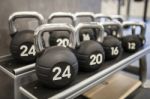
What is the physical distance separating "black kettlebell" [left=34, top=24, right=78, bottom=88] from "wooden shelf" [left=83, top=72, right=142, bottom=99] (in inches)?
33.0

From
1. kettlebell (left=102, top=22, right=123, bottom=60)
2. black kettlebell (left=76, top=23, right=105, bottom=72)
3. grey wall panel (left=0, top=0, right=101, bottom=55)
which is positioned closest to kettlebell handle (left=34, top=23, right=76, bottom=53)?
black kettlebell (left=76, top=23, right=105, bottom=72)

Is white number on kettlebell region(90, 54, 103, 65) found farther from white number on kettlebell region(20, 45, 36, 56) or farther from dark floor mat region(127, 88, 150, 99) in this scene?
dark floor mat region(127, 88, 150, 99)

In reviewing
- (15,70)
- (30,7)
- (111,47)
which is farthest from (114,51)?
(30,7)

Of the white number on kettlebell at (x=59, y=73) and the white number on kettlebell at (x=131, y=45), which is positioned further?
the white number on kettlebell at (x=131, y=45)

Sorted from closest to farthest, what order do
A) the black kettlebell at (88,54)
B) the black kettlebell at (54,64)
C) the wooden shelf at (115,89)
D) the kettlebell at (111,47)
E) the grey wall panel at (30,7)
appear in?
1. the black kettlebell at (54,64)
2. the black kettlebell at (88,54)
3. the kettlebell at (111,47)
4. the grey wall panel at (30,7)
5. the wooden shelf at (115,89)

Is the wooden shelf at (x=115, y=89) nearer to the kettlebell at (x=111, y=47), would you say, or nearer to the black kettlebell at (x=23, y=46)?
the kettlebell at (x=111, y=47)

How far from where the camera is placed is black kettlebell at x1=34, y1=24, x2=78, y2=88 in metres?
0.85

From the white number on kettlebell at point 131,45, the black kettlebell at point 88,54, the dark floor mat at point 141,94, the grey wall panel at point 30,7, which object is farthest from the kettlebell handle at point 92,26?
the dark floor mat at point 141,94

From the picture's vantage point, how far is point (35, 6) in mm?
1563

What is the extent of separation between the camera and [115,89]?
1767 mm

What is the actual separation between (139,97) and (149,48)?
1.72ft

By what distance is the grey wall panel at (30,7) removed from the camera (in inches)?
53.8

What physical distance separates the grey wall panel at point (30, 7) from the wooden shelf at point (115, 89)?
2.72 ft

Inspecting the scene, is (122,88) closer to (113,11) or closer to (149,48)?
(149,48)
